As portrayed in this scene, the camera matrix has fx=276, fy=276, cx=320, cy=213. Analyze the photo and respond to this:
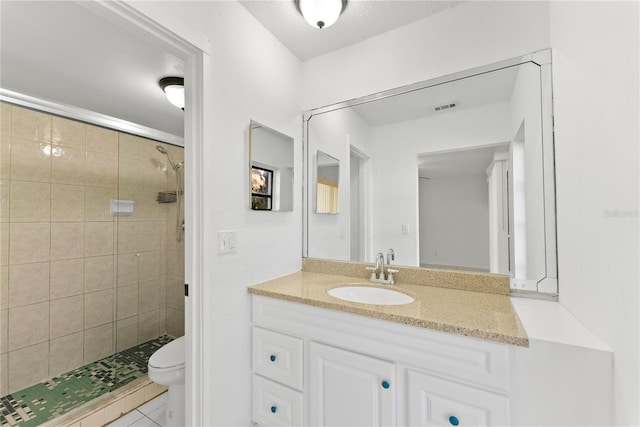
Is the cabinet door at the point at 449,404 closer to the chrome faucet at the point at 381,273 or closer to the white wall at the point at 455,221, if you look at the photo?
the chrome faucet at the point at 381,273

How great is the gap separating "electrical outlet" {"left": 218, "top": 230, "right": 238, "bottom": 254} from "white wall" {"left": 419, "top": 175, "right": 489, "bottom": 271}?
40.8 inches

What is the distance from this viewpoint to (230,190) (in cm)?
136

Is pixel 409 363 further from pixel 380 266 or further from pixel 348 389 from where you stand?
pixel 380 266

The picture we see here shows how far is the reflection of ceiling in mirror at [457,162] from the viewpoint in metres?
1.43

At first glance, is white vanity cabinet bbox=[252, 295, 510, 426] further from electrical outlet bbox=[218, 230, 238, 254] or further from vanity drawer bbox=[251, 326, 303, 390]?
electrical outlet bbox=[218, 230, 238, 254]

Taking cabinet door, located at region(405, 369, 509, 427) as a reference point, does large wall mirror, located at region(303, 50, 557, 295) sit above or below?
above

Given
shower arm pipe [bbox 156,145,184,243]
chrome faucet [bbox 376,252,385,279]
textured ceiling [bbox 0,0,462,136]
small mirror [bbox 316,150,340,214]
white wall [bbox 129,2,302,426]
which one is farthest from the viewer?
shower arm pipe [bbox 156,145,184,243]

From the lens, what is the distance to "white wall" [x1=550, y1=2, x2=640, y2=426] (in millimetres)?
665

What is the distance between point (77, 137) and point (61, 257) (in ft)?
3.37

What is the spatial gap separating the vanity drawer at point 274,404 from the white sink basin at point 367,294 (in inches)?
20.0

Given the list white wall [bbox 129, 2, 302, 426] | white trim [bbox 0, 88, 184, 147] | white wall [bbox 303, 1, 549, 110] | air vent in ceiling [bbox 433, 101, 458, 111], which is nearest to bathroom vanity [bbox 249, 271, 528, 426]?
white wall [bbox 129, 2, 302, 426]

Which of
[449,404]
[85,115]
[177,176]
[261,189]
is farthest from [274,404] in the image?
[85,115]

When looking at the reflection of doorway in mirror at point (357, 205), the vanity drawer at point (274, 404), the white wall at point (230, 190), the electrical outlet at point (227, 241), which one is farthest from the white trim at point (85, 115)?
the vanity drawer at point (274, 404)

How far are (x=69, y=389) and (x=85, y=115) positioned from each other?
7.19ft
